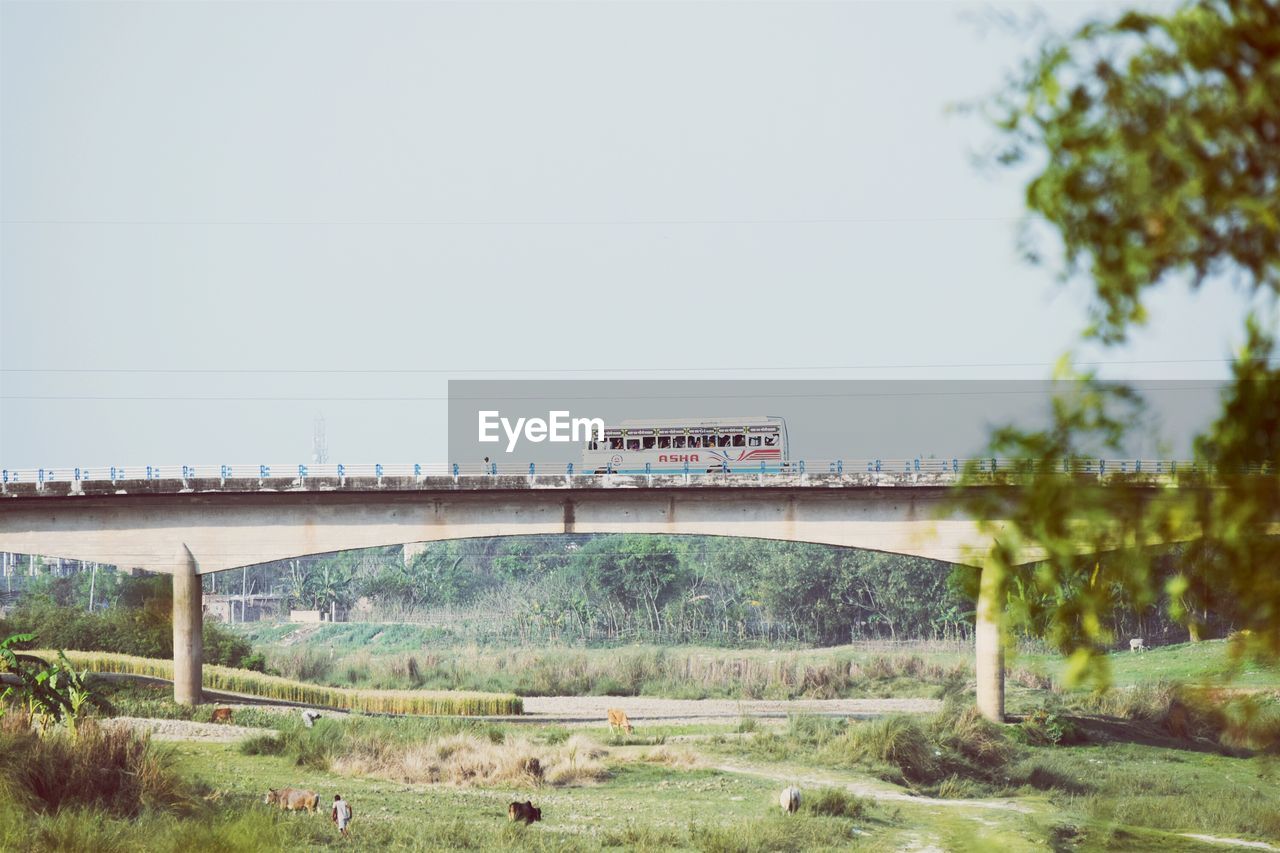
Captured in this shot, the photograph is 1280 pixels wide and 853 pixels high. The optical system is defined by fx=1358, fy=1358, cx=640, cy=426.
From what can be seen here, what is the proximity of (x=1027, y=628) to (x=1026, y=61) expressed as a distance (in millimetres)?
5086

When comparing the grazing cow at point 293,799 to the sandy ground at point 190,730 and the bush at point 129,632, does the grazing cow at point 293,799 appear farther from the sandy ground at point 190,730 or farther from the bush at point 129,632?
the bush at point 129,632

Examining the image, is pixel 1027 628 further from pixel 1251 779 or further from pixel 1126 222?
pixel 1251 779

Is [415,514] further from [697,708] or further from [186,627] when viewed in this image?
[697,708]

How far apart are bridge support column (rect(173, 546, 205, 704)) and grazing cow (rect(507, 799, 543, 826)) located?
20142 mm

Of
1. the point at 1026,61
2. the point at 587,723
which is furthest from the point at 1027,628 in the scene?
the point at 587,723

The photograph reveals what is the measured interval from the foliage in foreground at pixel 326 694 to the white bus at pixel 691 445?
36.5ft

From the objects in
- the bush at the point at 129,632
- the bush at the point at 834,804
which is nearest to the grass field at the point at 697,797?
the bush at the point at 834,804

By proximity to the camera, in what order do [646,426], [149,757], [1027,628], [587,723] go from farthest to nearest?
[646,426] → [587,723] → [149,757] → [1027,628]

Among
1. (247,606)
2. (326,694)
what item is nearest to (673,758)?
(326,694)

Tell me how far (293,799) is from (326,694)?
2672 cm

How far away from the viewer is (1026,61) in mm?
10961

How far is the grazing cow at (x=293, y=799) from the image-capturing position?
34.2 meters

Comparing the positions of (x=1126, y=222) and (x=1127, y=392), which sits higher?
(x=1126, y=222)

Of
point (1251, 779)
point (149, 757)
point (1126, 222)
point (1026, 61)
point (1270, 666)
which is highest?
point (1026, 61)
